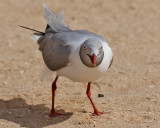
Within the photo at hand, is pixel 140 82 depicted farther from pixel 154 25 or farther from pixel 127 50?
pixel 154 25

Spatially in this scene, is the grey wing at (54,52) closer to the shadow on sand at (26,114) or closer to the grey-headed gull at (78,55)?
the grey-headed gull at (78,55)

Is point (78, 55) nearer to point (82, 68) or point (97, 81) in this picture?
point (82, 68)

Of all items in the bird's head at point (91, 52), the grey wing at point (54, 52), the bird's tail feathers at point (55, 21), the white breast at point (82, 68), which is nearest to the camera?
the bird's head at point (91, 52)

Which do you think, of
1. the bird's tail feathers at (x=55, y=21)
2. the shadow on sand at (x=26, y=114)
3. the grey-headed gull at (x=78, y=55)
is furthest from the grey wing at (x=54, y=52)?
the shadow on sand at (x=26, y=114)

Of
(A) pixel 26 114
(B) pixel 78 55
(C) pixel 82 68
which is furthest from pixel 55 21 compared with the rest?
(A) pixel 26 114

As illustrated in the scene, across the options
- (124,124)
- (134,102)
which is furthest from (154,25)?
(124,124)

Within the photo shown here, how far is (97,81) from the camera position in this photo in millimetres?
6852

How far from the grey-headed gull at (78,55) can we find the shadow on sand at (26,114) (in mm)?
173

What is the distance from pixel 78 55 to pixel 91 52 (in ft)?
0.75

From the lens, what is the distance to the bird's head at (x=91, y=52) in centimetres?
478

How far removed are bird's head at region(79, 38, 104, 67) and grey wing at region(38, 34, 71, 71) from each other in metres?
0.29

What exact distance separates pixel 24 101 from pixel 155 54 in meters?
3.28

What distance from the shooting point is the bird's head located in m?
4.78

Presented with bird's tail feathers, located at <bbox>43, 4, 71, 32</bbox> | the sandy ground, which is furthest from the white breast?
bird's tail feathers, located at <bbox>43, 4, 71, 32</bbox>
